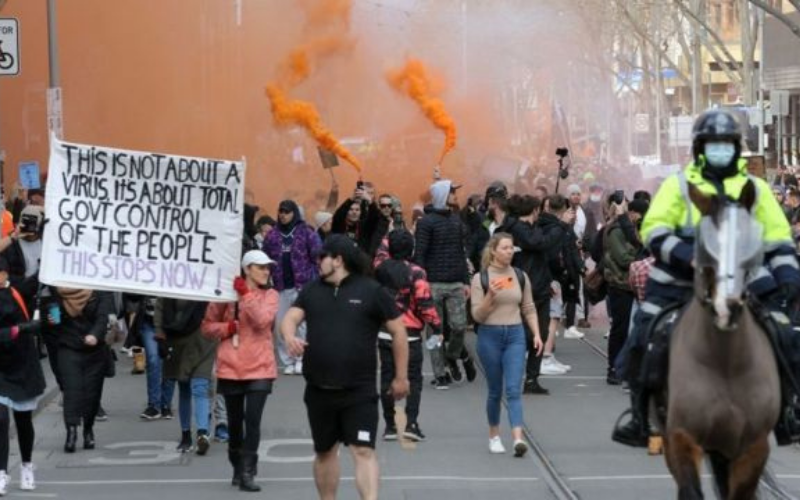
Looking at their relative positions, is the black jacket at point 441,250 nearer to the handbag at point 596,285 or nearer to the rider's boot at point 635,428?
the handbag at point 596,285

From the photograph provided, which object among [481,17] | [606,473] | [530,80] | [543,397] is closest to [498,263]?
[606,473]

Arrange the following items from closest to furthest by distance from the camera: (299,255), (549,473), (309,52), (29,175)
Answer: (549,473), (299,255), (29,175), (309,52)

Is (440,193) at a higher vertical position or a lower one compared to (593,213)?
higher

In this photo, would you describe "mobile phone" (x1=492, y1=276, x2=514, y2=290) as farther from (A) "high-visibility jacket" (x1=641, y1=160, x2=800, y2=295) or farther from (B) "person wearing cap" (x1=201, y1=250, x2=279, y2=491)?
(A) "high-visibility jacket" (x1=641, y1=160, x2=800, y2=295)

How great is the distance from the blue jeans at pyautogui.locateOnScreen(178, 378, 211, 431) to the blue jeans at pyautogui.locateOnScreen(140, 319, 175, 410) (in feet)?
4.89

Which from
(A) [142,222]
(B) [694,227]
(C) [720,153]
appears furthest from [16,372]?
(C) [720,153]

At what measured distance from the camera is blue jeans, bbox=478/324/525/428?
14.3 metres

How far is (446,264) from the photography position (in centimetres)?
1784

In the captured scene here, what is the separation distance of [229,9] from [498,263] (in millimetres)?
23898

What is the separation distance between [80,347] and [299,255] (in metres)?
5.15

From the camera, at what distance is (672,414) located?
8.80m

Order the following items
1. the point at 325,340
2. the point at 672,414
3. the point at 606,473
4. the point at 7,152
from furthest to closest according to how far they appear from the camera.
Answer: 1. the point at 7,152
2. the point at 606,473
3. the point at 325,340
4. the point at 672,414

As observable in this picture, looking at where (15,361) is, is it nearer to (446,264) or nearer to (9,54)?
(446,264)

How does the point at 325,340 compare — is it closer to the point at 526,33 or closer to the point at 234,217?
the point at 234,217
